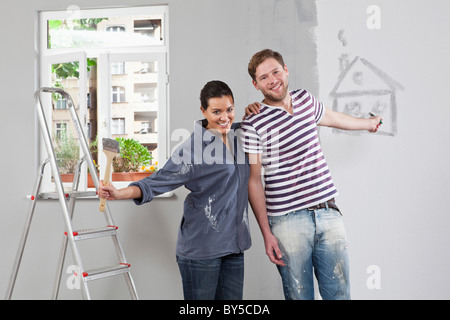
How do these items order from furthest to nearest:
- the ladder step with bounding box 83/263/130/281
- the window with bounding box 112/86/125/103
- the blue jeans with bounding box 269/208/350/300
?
the window with bounding box 112/86/125/103
the ladder step with bounding box 83/263/130/281
the blue jeans with bounding box 269/208/350/300

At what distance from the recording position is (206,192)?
1.92m

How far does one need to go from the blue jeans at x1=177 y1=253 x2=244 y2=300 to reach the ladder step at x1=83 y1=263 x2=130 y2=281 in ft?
2.04

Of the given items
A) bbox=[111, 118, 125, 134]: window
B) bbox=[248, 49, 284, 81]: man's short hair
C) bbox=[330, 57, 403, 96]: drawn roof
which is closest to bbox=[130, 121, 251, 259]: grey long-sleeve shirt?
→ bbox=[248, 49, 284, 81]: man's short hair

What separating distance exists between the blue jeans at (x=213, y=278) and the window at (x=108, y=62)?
111cm

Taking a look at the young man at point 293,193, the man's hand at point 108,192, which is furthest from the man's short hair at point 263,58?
the man's hand at point 108,192

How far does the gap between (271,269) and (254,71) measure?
1.24m

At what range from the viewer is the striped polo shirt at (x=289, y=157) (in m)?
1.96

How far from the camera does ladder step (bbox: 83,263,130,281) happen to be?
2309 millimetres

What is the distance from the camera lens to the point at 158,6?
2908 millimetres

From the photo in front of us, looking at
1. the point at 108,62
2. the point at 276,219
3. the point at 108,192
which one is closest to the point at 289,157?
the point at 276,219

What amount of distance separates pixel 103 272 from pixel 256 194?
0.93 metres

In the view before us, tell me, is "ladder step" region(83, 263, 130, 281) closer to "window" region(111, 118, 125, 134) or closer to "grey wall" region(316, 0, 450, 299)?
"window" region(111, 118, 125, 134)
